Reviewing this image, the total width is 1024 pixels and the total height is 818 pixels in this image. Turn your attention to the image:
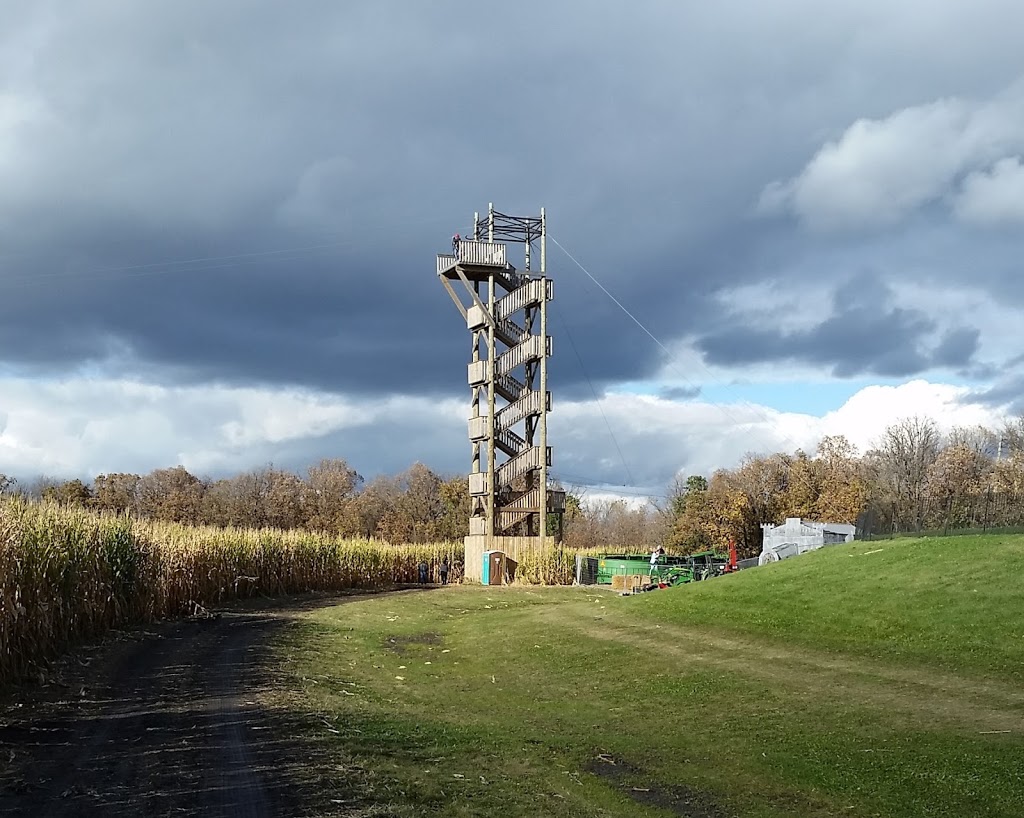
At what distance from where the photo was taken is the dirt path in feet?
26.6

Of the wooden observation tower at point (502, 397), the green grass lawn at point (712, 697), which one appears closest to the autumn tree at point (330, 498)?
the wooden observation tower at point (502, 397)

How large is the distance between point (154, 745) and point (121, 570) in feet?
43.8

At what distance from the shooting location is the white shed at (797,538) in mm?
35156

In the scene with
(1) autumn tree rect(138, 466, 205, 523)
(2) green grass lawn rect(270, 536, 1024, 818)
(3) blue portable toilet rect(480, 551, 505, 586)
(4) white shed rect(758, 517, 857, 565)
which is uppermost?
(1) autumn tree rect(138, 466, 205, 523)

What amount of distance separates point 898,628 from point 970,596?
1934 millimetres

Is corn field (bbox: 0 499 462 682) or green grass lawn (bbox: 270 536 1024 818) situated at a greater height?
corn field (bbox: 0 499 462 682)

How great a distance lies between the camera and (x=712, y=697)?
14.4m

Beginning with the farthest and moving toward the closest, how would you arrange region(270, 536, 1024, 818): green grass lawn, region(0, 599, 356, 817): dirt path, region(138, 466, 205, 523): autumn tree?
region(138, 466, 205, 523): autumn tree, region(270, 536, 1024, 818): green grass lawn, region(0, 599, 356, 817): dirt path

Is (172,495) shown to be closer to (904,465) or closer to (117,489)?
(117,489)

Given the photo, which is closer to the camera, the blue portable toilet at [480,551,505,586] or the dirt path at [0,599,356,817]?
the dirt path at [0,599,356,817]

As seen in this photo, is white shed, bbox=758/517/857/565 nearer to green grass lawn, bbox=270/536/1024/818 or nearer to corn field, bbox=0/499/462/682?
green grass lawn, bbox=270/536/1024/818

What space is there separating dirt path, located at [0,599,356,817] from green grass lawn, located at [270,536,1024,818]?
61 centimetres

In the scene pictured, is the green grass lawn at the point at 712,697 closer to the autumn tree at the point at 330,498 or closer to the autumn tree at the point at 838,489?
the autumn tree at the point at 838,489

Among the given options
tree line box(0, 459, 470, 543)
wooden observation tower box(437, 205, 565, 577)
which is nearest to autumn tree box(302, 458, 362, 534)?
tree line box(0, 459, 470, 543)
